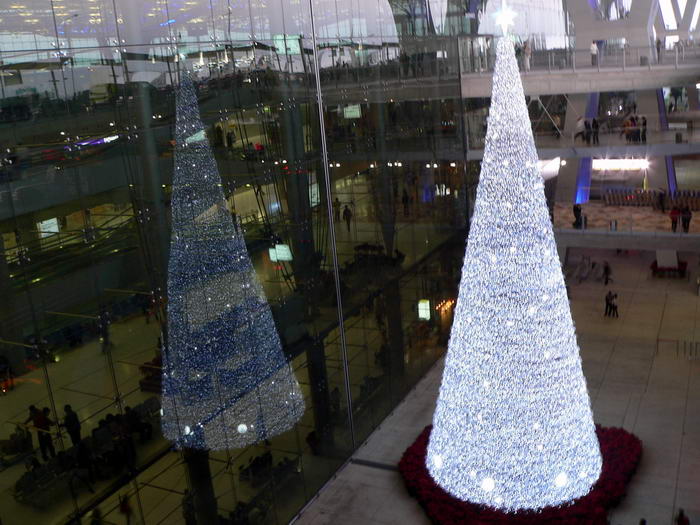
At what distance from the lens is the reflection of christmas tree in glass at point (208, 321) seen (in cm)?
791

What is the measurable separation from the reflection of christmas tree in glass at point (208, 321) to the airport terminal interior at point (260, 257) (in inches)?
1.3

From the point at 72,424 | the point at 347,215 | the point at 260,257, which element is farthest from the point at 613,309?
the point at 72,424

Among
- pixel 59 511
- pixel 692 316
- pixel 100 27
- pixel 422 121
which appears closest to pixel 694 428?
pixel 692 316

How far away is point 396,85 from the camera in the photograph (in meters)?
13.4

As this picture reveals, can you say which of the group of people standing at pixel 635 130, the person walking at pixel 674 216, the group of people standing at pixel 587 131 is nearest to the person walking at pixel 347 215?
the group of people standing at pixel 587 131

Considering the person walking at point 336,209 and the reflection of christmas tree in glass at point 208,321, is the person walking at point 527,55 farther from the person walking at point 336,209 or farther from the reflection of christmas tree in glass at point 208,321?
the reflection of christmas tree in glass at point 208,321

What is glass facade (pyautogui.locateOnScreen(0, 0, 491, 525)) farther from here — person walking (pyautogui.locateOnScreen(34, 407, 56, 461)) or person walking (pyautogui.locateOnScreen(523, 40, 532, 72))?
person walking (pyautogui.locateOnScreen(523, 40, 532, 72))

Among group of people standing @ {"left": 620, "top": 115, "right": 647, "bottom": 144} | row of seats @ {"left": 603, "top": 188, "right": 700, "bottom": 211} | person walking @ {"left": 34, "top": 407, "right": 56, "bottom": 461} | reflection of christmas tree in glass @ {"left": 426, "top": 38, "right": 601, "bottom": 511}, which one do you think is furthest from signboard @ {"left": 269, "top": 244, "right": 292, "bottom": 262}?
row of seats @ {"left": 603, "top": 188, "right": 700, "bottom": 211}

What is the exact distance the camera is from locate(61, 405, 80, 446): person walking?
21.7 ft

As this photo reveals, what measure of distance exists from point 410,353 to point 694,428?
196 inches

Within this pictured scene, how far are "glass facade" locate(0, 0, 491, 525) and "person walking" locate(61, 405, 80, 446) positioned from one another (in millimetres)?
29

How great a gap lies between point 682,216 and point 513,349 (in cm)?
1071

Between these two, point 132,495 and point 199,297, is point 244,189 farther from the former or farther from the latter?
point 132,495

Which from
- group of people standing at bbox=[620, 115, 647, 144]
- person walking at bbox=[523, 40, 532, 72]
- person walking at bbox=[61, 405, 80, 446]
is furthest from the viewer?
person walking at bbox=[523, 40, 532, 72]
